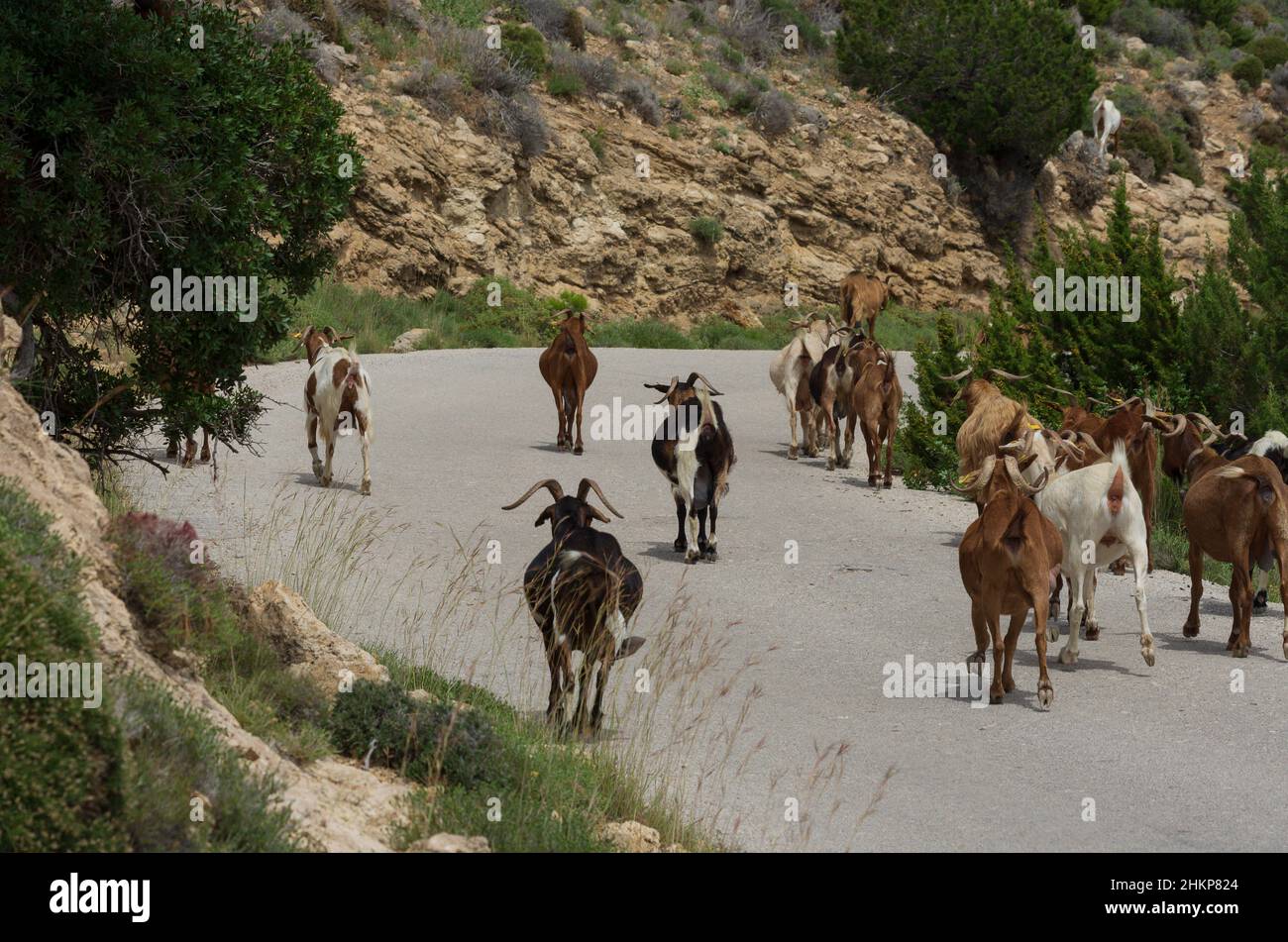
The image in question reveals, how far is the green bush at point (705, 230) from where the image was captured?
38812 mm

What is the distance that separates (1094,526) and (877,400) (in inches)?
276

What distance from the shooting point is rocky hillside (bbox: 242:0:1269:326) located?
34.9 m

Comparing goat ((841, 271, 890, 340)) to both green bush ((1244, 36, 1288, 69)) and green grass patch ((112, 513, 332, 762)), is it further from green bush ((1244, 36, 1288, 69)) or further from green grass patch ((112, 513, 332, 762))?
green bush ((1244, 36, 1288, 69))

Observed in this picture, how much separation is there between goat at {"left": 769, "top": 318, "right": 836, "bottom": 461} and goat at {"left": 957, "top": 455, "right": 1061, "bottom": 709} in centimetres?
966

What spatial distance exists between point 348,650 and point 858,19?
1684 inches

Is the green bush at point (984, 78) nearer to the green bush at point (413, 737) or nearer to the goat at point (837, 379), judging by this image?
the goat at point (837, 379)

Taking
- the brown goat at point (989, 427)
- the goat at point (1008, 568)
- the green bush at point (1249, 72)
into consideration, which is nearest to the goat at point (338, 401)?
the brown goat at point (989, 427)

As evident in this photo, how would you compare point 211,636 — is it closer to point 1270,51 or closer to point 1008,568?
point 1008,568

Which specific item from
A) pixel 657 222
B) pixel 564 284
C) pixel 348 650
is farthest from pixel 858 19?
pixel 348 650

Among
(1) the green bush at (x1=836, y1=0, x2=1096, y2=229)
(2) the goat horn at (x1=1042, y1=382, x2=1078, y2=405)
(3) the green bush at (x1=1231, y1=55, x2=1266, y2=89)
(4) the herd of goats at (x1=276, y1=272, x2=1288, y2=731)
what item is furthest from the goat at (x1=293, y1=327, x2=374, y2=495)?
(3) the green bush at (x1=1231, y1=55, x2=1266, y2=89)

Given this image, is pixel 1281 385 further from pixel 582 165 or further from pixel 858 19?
pixel 858 19

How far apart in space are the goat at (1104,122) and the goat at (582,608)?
148ft

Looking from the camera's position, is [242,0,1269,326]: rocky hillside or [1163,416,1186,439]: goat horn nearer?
[1163,416,1186,439]: goat horn

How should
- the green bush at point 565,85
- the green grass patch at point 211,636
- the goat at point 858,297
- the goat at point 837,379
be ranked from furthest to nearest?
1. the green bush at point 565,85
2. the goat at point 858,297
3. the goat at point 837,379
4. the green grass patch at point 211,636
